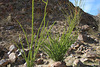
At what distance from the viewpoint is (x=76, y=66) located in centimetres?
136

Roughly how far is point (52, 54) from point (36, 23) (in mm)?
2287

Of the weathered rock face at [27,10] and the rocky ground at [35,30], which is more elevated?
the weathered rock face at [27,10]

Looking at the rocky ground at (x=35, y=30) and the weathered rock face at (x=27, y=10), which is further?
the weathered rock face at (x=27, y=10)

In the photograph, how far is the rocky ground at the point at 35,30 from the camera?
5.34 feet

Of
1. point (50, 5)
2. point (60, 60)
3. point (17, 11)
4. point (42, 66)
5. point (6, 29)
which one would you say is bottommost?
point (42, 66)

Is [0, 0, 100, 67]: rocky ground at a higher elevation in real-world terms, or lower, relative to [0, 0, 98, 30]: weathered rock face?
lower

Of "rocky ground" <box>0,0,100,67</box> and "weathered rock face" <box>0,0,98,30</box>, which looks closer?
"rocky ground" <box>0,0,100,67</box>

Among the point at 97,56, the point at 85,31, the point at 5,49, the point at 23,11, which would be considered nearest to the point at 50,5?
the point at 23,11

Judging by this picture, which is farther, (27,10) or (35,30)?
(27,10)

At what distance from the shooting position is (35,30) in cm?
311

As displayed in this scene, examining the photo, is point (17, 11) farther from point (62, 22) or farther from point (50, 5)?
point (62, 22)

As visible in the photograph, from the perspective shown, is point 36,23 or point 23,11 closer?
point 36,23

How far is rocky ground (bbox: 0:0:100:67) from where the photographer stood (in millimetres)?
1627

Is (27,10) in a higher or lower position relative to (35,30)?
higher
